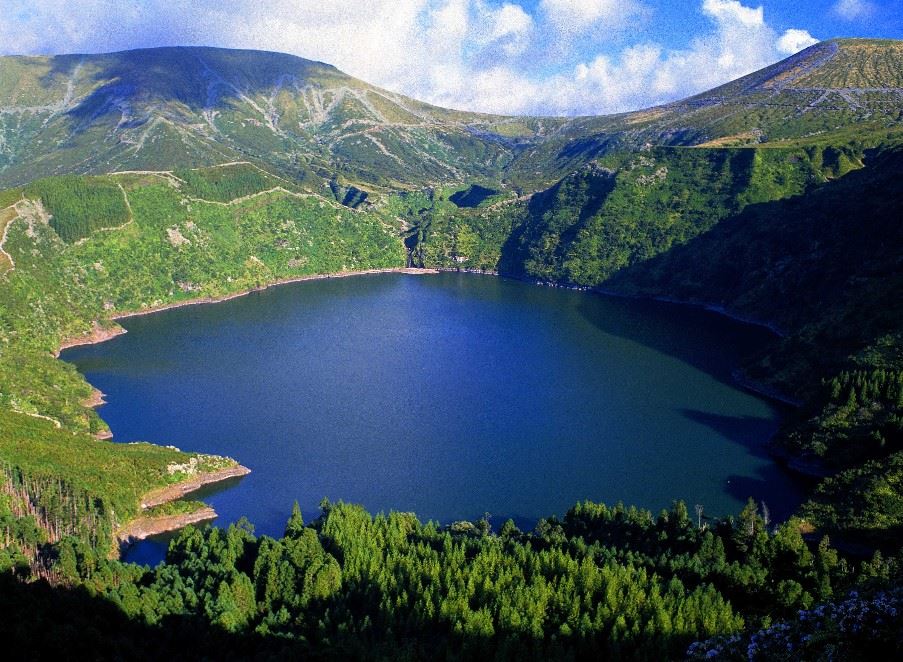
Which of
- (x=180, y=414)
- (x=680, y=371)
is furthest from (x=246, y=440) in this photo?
(x=680, y=371)

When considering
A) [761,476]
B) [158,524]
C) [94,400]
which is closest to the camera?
[158,524]

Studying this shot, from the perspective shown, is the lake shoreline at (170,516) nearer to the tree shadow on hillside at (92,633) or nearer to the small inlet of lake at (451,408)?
the small inlet of lake at (451,408)

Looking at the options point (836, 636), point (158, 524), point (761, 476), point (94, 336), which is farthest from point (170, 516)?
point (94, 336)

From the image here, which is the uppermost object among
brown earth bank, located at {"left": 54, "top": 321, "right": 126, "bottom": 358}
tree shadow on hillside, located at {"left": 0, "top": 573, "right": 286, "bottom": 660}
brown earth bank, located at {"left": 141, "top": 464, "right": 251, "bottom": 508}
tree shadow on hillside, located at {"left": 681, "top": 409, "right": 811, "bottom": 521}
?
brown earth bank, located at {"left": 54, "top": 321, "right": 126, "bottom": 358}

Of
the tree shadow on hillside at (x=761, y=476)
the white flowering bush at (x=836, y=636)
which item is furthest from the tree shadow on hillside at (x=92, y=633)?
the tree shadow on hillside at (x=761, y=476)

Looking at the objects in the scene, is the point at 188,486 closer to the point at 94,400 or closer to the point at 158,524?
the point at 158,524

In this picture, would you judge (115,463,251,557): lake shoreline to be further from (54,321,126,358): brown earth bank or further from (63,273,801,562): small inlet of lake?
(54,321,126,358): brown earth bank

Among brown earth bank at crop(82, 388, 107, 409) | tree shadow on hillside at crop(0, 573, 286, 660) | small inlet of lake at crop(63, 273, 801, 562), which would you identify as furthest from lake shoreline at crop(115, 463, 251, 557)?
brown earth bank at crop(82, 388, 107, 409)
